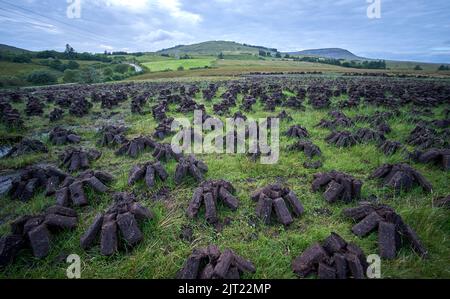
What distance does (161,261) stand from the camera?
3.72 metres

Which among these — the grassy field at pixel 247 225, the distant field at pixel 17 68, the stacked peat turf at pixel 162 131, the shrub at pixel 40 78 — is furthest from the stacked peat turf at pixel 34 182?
the distant field at pixel 17 68

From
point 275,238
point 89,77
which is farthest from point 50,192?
point 89,77

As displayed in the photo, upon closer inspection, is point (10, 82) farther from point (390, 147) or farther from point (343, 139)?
point (390, 147)

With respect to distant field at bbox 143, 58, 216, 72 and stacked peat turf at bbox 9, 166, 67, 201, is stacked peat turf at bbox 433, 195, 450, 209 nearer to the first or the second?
stacked peat turf at bbox 9, 166, 67, 201

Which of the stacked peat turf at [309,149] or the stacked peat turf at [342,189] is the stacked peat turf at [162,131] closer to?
the stacked peat turf at [309,149]

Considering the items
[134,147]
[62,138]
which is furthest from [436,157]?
[62,138]

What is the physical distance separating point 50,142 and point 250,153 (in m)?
7.73

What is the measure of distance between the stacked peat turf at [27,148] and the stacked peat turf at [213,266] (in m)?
7.86

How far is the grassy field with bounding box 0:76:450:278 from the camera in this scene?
11.8ft

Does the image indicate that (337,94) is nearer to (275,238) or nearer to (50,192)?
(275,238)
